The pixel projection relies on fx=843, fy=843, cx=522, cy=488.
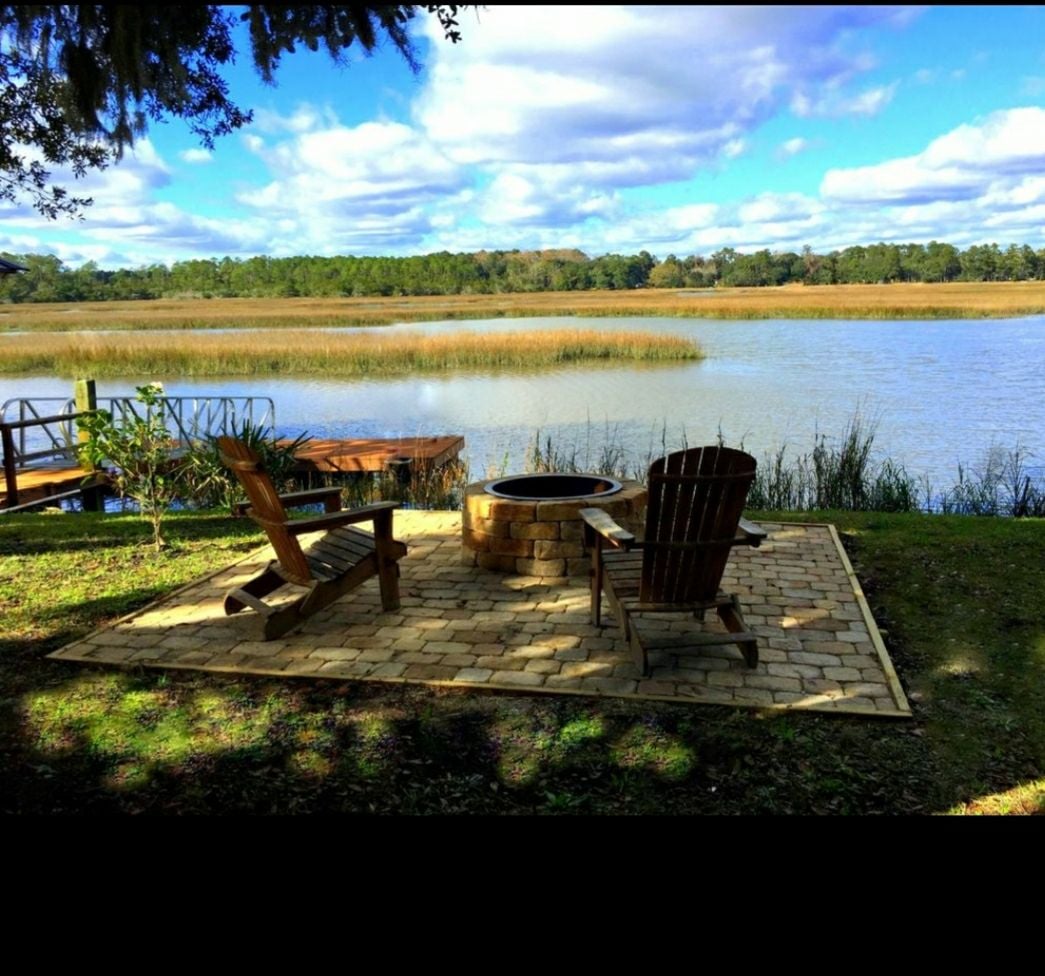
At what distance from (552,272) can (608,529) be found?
47324 millimetres

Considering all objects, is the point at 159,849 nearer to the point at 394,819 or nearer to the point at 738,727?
the point at 394,819

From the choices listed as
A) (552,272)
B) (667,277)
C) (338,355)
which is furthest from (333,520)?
(667,277)

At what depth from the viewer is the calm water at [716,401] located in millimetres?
11148

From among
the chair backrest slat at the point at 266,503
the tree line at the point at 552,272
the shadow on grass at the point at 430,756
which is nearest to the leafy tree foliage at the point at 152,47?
the chair backrest slat at the point at 266,503

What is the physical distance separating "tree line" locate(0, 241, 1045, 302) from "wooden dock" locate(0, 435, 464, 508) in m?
18.2

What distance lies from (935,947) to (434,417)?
1274cm

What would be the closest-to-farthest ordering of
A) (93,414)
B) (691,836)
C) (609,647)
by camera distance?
(691,836) < (609,647) < (93,414)

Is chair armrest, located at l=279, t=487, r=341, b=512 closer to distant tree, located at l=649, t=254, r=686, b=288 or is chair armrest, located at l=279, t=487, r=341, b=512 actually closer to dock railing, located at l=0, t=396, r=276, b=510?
dock railing, located at l=0, t=396, r=276, b=510

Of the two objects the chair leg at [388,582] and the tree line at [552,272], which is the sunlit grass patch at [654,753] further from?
the tree line at [552,272]

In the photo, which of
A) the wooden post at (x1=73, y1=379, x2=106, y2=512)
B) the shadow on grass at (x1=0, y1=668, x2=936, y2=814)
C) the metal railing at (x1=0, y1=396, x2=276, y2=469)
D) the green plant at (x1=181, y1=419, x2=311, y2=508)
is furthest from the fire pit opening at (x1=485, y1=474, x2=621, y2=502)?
the wooden post at (x1=73, y1=379, x2=106, y2=512)

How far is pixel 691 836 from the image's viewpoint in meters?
1.97

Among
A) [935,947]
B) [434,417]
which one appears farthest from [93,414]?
[434,417]

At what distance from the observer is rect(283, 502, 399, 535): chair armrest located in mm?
3531

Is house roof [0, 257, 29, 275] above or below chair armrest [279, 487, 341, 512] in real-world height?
above
